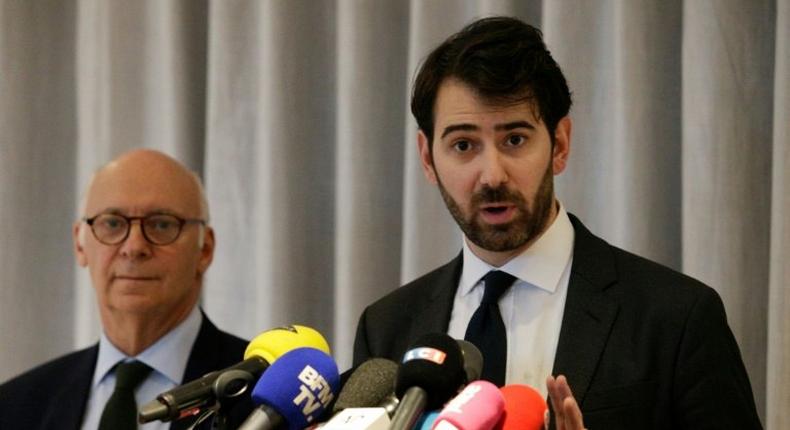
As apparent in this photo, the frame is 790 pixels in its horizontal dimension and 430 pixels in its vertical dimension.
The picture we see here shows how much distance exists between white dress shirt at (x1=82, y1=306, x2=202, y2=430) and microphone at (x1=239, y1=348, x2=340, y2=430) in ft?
3.40

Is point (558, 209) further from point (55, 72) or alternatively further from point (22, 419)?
point (55, 72)

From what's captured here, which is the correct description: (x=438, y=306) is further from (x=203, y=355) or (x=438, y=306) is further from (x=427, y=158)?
(x=203, y=355)

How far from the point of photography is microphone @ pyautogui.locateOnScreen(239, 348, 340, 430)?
1377mm

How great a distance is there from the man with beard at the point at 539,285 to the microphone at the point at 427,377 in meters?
0.44

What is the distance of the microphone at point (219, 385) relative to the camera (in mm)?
1409

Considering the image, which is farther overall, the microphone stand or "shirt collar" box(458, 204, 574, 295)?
"shirt collar" box(458, 204, 574, 295)

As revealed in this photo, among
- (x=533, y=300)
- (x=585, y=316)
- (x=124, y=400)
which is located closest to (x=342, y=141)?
(x=124, y=400)

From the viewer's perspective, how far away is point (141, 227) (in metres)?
2.54

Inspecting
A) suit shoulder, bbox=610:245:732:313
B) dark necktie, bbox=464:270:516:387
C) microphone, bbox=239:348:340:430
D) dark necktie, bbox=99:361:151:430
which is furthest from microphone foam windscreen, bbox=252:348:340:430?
dark necktie, bbox=99:361:151:430

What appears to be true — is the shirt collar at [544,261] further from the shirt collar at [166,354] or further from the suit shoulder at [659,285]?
the shirt collar at [166,354]

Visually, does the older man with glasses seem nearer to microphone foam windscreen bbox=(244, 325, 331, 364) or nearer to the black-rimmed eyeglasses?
the black-rimmed eyeglasses

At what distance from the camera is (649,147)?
256 centimetres

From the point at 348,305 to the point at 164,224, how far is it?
56 centimetres

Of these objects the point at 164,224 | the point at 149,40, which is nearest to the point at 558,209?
the point at 164,224
